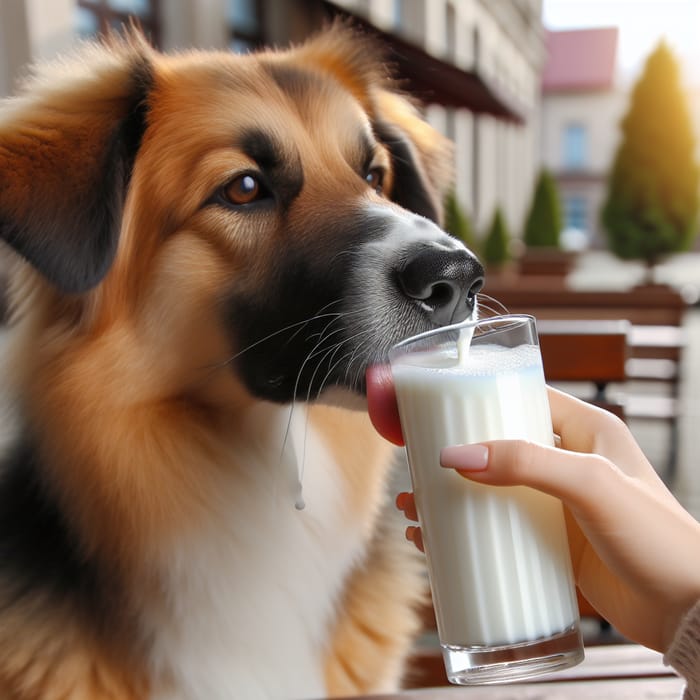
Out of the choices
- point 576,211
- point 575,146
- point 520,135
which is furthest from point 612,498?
point 576,211

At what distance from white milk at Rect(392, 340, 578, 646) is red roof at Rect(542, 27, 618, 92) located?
33.7 metres

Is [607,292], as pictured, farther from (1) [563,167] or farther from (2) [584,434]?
(1) [563,167]

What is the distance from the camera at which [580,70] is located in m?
33.0

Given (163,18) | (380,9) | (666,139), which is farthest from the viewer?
(666,139)

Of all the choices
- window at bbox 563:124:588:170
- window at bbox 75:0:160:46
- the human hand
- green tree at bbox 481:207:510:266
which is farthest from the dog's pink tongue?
window at bbox 563:124:588:170

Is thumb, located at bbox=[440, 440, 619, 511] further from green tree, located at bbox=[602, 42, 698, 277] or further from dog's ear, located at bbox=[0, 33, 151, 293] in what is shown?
green tree, located at bbox=[602, 42, 698, 277]

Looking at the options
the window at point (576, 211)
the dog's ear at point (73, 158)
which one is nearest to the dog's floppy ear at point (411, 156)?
the dog's ear at point (73, 158)

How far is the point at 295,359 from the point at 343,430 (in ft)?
0.71

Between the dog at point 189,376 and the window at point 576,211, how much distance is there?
35.6m

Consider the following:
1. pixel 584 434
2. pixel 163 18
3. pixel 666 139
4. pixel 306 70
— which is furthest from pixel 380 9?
pixel 584 434

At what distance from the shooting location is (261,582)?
1197 millimetres

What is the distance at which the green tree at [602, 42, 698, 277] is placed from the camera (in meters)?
11.5

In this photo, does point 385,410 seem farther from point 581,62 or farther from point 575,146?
point 581,62

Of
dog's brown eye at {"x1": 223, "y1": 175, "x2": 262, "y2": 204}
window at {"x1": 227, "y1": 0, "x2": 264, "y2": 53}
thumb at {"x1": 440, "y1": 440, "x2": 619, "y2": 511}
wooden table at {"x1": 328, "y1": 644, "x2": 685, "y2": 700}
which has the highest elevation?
window at {"x1": 227, "y1": 0, "x2": 264, "y2": 53}
